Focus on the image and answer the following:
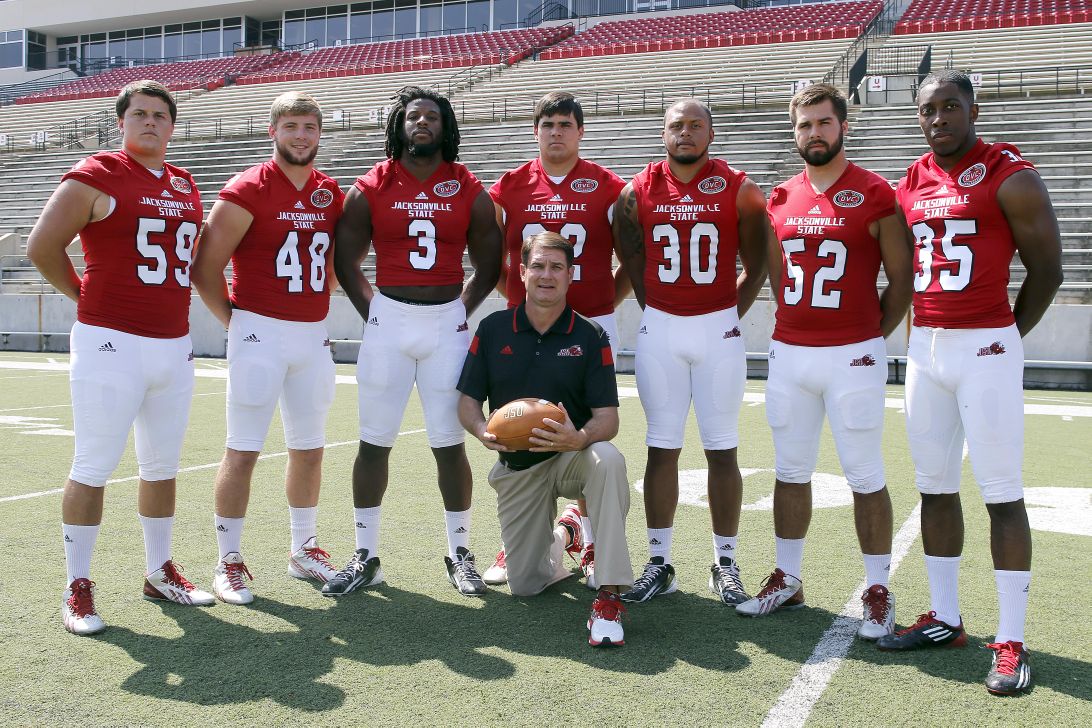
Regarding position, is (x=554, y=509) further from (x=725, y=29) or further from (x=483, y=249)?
(x=725, y=29)

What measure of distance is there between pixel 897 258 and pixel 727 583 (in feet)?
5.11

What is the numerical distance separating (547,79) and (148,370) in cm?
2527

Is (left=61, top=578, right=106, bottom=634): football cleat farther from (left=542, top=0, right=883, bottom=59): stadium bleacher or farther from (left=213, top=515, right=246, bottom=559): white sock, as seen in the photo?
(left=542, top=0, right=883, bottom=59): stadium bleacher

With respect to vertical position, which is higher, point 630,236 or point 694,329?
point 630,236

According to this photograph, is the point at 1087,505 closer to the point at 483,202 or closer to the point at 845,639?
the point at 845,639

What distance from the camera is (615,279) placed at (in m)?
4.82

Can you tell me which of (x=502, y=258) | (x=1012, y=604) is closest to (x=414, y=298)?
(x=502, y=258)

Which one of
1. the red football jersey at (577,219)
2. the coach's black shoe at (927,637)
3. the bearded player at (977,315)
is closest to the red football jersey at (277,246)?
the red football jersey at (577,219)

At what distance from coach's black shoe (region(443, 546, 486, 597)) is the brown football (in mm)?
737

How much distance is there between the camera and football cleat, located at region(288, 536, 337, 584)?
4.38m

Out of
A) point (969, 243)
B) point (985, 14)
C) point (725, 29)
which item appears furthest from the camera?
point (725, 29)

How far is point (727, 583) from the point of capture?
414 cm

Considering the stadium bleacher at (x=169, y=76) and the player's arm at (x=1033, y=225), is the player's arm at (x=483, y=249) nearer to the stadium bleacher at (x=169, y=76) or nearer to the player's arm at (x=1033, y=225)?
the player's arm at (x=1033, y=225)

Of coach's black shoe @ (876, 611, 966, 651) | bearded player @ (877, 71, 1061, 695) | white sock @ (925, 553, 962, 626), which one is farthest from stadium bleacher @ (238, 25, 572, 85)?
coach's black shoe @ (876, 611, 966, 651)
